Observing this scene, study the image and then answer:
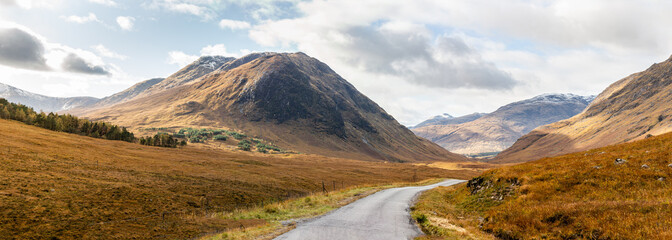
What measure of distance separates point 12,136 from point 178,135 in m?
109

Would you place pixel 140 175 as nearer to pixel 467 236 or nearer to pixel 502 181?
pixel 467 236

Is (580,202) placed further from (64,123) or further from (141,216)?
(64,123)

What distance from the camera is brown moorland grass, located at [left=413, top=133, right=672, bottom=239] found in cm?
1211

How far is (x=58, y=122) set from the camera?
219 ft

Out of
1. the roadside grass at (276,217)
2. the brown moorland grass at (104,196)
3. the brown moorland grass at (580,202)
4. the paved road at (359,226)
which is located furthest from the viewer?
the brown moorland grass at (104,196)

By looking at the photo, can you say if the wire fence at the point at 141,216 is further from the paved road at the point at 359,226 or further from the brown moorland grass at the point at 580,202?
the brown moorland grass at the point at 580,202

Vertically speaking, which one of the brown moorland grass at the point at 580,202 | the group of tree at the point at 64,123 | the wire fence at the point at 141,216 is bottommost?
the wire fence at the point at 141,216

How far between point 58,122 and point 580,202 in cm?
8811

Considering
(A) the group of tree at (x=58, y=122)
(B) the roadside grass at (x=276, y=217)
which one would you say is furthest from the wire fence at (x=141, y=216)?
(A) the group of tree at (x=58, y=122)

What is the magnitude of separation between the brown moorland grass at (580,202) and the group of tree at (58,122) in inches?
3044

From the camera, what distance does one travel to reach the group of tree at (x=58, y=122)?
202 feet

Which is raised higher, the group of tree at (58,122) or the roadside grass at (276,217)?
the group of tree at (58,122)

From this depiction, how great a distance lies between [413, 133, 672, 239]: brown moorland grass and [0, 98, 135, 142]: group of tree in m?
77.3

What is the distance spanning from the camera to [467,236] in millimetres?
14914
